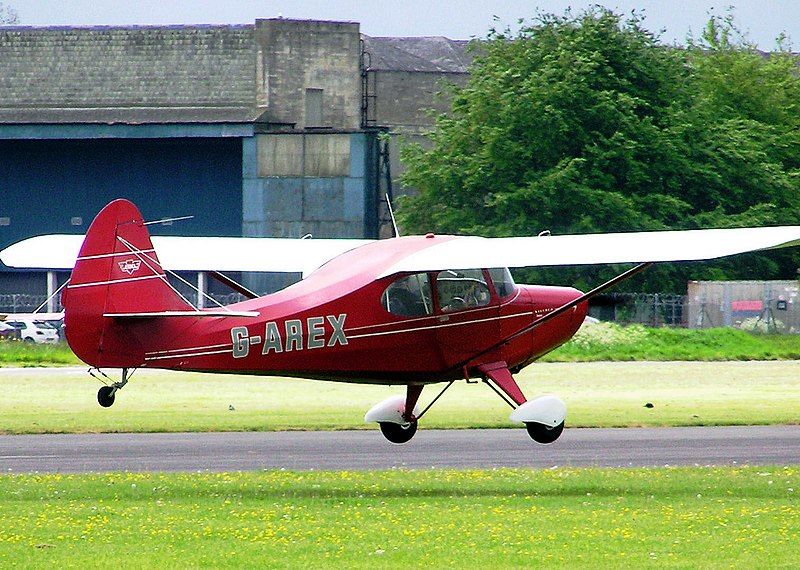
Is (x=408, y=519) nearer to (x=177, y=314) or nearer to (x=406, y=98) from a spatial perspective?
(x=177, y=314)

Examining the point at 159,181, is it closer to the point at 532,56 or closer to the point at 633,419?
the point at 532,56

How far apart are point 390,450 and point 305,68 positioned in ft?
136

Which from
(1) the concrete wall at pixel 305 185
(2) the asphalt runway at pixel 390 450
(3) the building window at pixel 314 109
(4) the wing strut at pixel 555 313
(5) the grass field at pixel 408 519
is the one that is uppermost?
(3) the building window at pixel 314 109

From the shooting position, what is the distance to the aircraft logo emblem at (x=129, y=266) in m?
16.9

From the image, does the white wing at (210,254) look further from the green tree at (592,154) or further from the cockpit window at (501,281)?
the green tree at (592,154)

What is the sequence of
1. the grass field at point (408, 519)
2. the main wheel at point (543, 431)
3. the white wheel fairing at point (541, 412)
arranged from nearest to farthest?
the grass field at point (408, 519) → the white wheel fairing at point (541, 412) → the main wheel at point (543, 431)

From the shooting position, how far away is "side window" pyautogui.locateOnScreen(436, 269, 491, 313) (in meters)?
18.9

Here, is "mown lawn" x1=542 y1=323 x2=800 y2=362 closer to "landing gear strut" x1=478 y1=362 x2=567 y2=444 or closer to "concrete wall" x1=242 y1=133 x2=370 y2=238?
"concrete wall" x1=242 y1=133 x2=370 y2=238

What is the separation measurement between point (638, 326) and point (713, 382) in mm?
9416

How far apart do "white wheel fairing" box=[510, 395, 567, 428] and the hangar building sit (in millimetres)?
40262

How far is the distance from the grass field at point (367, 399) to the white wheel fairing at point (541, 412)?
900cm

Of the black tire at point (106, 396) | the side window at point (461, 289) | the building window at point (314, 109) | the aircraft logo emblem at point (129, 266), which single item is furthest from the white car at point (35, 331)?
the aircraft logo emblem at point (129, 266)

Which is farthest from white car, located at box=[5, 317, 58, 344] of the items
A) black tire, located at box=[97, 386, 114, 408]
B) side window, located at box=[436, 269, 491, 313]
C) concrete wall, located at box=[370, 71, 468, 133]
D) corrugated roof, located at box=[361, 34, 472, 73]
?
black tire, located at box=[97, 386, 114, 408]

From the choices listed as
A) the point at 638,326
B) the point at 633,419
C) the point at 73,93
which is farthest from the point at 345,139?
the point at 633,419
